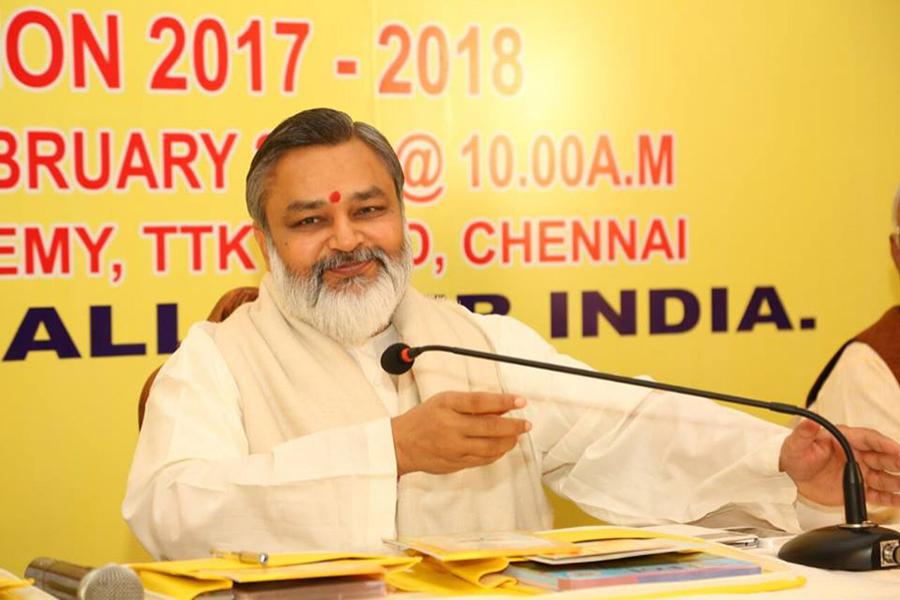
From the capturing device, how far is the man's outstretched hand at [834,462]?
2.52m

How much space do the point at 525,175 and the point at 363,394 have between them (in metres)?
1.35

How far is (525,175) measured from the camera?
4.37 m

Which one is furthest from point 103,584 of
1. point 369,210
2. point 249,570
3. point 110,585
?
point 369,210

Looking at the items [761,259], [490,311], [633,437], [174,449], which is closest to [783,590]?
[633,437]

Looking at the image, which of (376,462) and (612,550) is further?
(376,462)

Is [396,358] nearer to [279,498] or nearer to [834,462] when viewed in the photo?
[279,498]

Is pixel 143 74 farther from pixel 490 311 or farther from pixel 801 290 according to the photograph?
pixel 801 290

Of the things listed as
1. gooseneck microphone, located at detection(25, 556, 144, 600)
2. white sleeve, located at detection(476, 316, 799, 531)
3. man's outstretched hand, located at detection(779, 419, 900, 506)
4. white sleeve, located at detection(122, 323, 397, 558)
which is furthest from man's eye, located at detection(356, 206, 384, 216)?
gooseneck microphone, located at detection(25, 556, 144, 600)

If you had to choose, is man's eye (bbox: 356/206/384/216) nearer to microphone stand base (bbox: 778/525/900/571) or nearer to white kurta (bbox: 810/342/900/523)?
microphone stand base (bbox: 778/525/900/571)

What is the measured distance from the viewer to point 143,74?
3.96 m

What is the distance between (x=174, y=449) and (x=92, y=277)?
1139 mm

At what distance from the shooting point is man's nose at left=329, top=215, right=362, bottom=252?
3299mm

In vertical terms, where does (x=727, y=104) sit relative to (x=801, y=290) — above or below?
above

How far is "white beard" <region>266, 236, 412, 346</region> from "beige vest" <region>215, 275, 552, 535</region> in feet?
0.16
